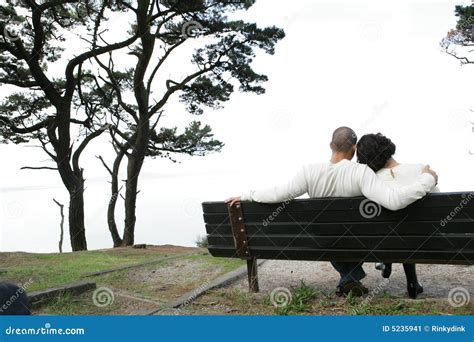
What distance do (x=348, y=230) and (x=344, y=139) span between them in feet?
2.08

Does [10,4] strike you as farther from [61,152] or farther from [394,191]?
[394,191]

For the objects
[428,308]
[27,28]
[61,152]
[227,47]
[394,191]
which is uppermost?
[27,28]

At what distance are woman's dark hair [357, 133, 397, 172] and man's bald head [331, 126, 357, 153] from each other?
0.08m

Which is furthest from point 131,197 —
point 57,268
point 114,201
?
point 57,268

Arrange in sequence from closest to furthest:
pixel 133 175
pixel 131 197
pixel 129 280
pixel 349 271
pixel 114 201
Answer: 1. pixel 349 271
2. pixel 129 280
3. pixel 133 175
4. pixel 131 197
5. pixel 114 201

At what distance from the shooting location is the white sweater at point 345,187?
3186 mm

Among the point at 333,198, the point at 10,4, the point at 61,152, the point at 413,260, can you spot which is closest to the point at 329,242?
the point at 333,198

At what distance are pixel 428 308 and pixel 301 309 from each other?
32.2 inches

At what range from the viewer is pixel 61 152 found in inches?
500

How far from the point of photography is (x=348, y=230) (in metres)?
3.52

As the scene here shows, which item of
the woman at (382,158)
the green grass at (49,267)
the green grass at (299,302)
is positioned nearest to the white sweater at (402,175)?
the woman at (382,158)

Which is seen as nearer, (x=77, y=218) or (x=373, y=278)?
(x=373, y=278)

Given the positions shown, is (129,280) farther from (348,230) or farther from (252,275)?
(348,230)

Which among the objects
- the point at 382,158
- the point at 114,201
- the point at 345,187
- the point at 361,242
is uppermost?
the point at 114,201
